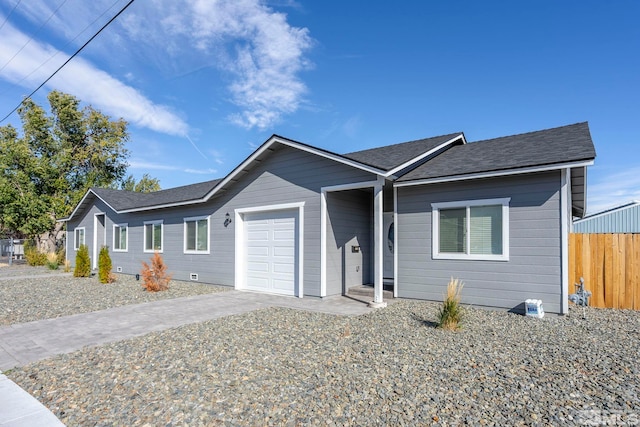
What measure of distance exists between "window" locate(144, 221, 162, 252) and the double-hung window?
1892 millimetres

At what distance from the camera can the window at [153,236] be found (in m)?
14.6

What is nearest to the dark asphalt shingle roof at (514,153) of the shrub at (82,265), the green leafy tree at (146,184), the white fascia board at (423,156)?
the white fascia board at (423,156)

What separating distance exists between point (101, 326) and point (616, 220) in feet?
94.1

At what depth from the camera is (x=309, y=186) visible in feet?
31.0

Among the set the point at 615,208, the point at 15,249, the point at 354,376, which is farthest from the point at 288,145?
the point at 15,249

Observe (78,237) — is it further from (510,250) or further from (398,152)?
(510,250)

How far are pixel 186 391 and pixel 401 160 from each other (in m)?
6.65

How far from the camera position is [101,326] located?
6562 millimetres

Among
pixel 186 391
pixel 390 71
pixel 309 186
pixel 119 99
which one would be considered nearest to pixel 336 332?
pixel 186 391

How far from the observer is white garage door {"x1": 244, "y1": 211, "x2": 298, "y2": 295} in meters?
9.91

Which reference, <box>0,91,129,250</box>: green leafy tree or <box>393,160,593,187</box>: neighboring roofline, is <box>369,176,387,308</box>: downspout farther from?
<box>0,91,129,250</box>: green leafy tree

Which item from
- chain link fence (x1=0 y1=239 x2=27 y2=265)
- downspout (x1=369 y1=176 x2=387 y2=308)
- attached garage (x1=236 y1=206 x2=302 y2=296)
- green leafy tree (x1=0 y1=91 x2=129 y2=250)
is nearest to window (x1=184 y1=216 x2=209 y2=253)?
attached garage (x1=236 y1=206 x2=302 y2=296)

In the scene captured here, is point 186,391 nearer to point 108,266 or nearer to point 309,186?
point 309,186

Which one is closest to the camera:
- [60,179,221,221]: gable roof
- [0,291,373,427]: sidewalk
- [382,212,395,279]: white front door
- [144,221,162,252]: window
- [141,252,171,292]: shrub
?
[0,291,373,427]: sidewalk
